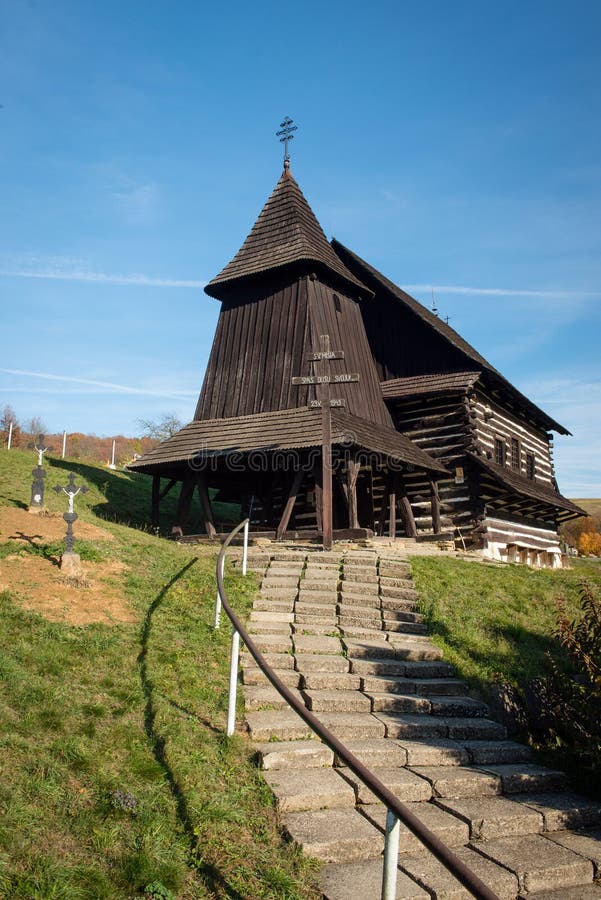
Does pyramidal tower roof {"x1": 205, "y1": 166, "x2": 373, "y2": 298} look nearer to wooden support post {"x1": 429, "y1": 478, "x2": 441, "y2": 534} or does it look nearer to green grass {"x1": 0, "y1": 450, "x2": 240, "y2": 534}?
wooden support post {"x1": 429, "y1": 478, "x2": 441, "y2": 534}

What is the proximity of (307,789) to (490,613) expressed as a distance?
22.0ft

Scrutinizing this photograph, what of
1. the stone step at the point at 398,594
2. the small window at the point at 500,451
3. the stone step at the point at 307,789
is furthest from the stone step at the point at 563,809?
the small window at the point at 500,451

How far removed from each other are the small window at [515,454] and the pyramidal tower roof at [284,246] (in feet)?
26.8

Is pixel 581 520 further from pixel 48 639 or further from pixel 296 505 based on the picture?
pixel 48 639

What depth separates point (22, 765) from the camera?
188 inches

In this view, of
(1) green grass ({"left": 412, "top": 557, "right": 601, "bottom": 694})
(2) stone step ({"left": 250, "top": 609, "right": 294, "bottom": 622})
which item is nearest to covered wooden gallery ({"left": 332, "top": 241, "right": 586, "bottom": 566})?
(1) green grass ({"left": 412, "top": 557, "right": 601, "bottom": 694})

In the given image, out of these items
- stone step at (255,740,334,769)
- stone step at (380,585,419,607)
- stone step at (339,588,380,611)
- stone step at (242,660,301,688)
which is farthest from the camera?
stone step at (380,585,419,607)

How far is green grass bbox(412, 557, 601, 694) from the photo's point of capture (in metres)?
9.20

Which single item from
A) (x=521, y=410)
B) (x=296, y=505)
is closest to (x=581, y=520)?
(x=521, y=410)

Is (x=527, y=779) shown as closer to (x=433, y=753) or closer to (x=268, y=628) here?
(x=433, y=753)

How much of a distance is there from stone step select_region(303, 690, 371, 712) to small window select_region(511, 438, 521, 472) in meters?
19.1

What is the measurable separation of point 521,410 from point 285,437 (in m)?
13.3

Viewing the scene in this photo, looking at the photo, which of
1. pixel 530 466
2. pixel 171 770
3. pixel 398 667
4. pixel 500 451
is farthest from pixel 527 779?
pixel 530 466

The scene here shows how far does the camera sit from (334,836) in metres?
4.61
